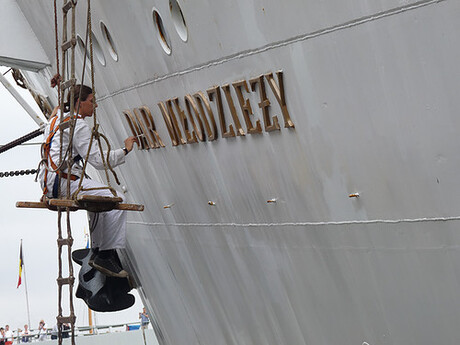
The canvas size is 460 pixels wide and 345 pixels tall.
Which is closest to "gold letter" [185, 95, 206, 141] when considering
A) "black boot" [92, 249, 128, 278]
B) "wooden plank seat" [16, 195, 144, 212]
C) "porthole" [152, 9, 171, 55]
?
"porthole" [152, 9, 171, 55]

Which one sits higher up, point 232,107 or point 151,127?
point 232,107

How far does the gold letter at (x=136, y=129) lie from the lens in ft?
26.1

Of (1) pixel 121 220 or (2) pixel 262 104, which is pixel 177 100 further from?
(1) pixel 121 220

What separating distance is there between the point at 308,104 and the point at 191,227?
2.31 metres

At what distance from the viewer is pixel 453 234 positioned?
201 inches

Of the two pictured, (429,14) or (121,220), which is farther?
(121,220)

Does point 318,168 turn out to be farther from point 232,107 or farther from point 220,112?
point 220,112

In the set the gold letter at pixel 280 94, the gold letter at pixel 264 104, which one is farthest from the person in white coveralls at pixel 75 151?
the gold letter at pixel 280 94

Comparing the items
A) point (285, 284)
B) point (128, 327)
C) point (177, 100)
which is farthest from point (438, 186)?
point (128, 327)

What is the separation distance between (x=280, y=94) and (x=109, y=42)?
7.50ft

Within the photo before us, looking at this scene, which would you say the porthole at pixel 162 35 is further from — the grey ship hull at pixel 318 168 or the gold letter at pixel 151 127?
the gold letter at pixel 151 127

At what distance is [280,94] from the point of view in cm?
588

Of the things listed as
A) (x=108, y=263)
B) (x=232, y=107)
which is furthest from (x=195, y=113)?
(x=108, y=263)

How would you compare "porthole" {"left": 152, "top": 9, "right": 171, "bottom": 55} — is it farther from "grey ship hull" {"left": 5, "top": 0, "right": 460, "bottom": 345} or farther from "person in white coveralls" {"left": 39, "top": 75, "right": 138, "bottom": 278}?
"person in white coveralls" {"left": 39, "top": 75, "right": 138, "bottom": 278}
